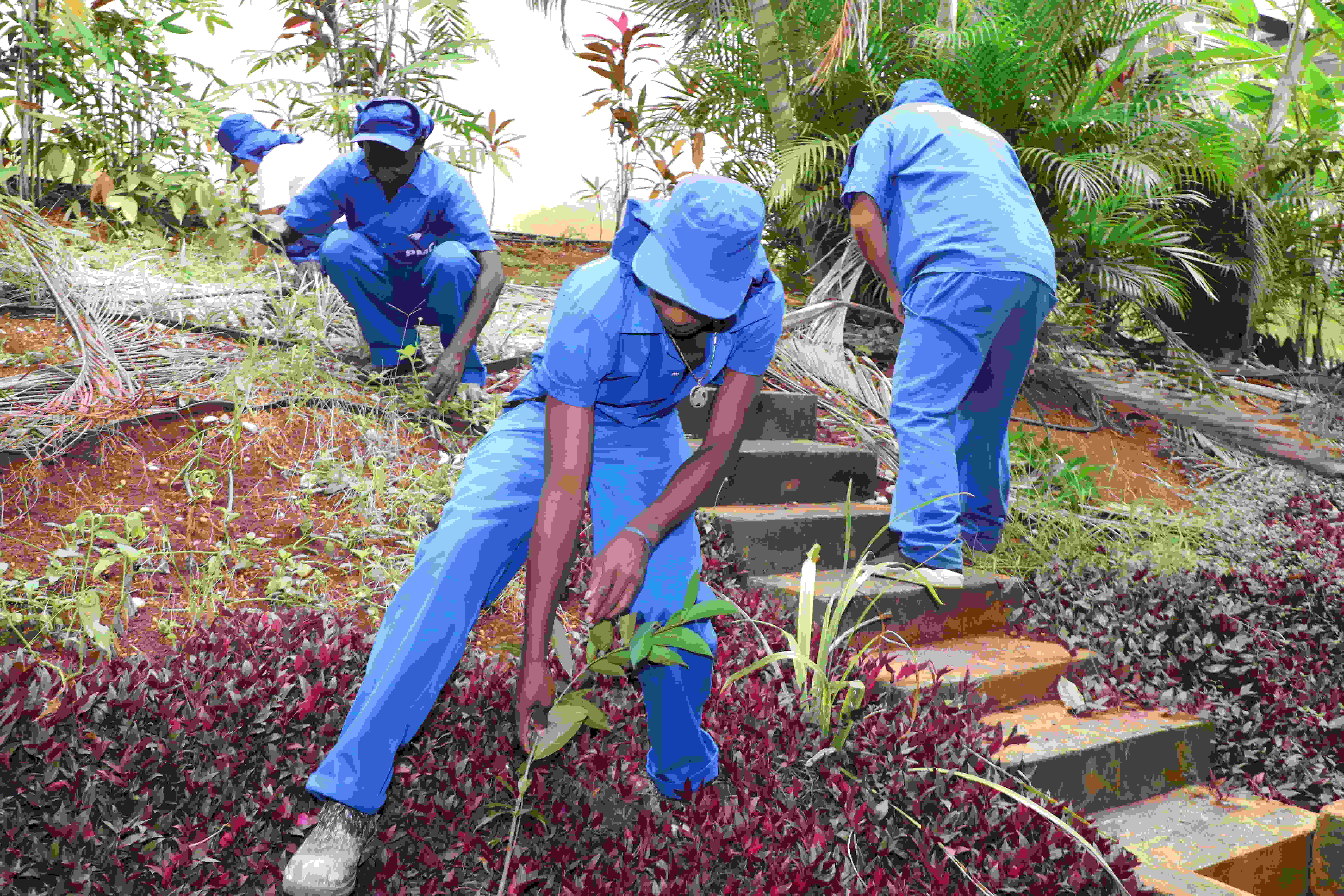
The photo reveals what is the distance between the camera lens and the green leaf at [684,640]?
5.87 ft

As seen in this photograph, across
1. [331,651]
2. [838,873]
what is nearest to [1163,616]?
[838,873]

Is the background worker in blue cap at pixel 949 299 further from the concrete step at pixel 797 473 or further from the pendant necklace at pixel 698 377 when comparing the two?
the pendant necklace at pixel 698 377

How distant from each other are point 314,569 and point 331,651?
0.64m

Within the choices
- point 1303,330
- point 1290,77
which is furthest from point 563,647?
point 1290,77

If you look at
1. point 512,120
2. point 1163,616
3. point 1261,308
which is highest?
point 512,120

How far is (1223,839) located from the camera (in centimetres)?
304

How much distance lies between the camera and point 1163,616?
4238 mm

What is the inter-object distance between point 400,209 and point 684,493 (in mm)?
2829

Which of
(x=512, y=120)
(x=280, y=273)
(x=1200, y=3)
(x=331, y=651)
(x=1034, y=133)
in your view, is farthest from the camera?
(x=512, y=120)

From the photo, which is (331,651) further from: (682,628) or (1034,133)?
(1034,133)

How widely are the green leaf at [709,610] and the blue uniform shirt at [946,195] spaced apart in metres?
2.24

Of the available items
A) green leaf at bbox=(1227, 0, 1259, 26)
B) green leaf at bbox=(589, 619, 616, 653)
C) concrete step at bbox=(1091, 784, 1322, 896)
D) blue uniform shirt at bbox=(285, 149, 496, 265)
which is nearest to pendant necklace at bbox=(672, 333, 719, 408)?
green leaf at bbox=(589, 619, 616, 653)

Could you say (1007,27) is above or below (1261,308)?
above

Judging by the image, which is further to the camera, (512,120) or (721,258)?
(512,120)
